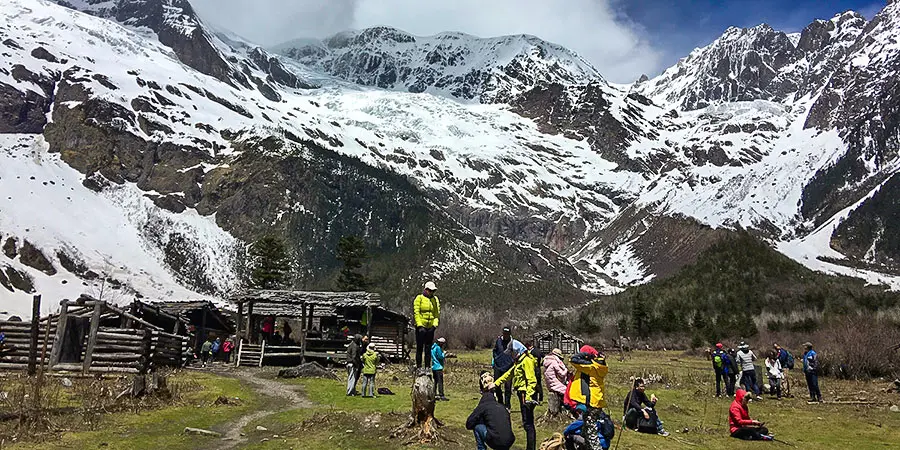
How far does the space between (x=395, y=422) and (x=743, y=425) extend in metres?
8.66

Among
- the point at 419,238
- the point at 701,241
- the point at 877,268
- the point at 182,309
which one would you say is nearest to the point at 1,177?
the point at 419,238

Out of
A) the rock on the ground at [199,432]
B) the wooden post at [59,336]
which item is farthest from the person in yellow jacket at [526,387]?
the wooden post at [59,336]

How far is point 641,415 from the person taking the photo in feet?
51.4

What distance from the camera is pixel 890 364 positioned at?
1341 inches

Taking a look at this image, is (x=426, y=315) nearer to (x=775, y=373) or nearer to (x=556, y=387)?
(x=556, y=387)

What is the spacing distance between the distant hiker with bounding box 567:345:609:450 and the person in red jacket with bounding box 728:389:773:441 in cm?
663

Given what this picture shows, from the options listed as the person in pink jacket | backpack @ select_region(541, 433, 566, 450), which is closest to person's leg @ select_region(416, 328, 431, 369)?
the person in pink jacket

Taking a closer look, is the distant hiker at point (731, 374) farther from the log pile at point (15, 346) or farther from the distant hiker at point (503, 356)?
the log pile at point (15, 346)

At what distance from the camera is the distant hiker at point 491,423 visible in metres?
9.80

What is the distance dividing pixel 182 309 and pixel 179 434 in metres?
29.9

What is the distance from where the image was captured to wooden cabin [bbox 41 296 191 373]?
976 inches

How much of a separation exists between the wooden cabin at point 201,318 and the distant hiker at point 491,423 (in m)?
A: 33.6

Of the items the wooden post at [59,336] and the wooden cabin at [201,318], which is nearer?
the wooden post at [59,336]

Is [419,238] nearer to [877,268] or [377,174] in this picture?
[377,174]
